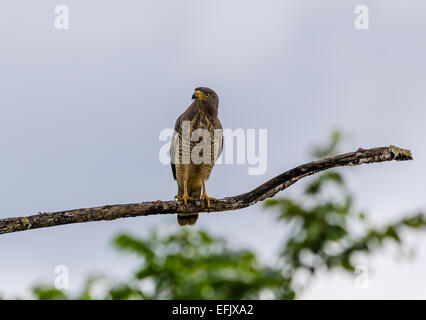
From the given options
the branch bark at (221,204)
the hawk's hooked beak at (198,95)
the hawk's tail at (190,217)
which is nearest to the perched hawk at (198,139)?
the hawk's hooked beak at (198,95)

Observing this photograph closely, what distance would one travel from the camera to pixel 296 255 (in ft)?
31.5

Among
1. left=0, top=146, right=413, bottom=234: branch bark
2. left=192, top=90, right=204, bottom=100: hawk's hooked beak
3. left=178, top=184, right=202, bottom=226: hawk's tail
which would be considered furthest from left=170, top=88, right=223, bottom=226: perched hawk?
left=0, top=146, right=413, bottom=234: branch bark

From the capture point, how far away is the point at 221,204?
6.14 metres

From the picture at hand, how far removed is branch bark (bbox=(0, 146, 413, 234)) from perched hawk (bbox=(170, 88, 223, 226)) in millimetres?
1296

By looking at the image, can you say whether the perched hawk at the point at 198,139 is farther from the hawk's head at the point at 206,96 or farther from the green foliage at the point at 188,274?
the green foliage at the point at 188,274

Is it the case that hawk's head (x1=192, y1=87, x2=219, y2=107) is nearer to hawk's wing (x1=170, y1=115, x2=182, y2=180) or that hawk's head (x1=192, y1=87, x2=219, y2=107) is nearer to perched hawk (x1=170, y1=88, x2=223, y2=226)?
perched hawk (x1=170, y1=88, x2=223, y2=226)

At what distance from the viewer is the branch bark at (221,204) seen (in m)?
5.15

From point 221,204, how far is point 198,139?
170 centimetres

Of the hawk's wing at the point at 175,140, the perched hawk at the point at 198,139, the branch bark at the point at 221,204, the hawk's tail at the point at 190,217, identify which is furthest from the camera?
the hawk's tail at the point at 190,217

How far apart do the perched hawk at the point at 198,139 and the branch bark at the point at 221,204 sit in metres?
1.30

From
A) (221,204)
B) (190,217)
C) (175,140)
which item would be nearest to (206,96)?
(175,140)
